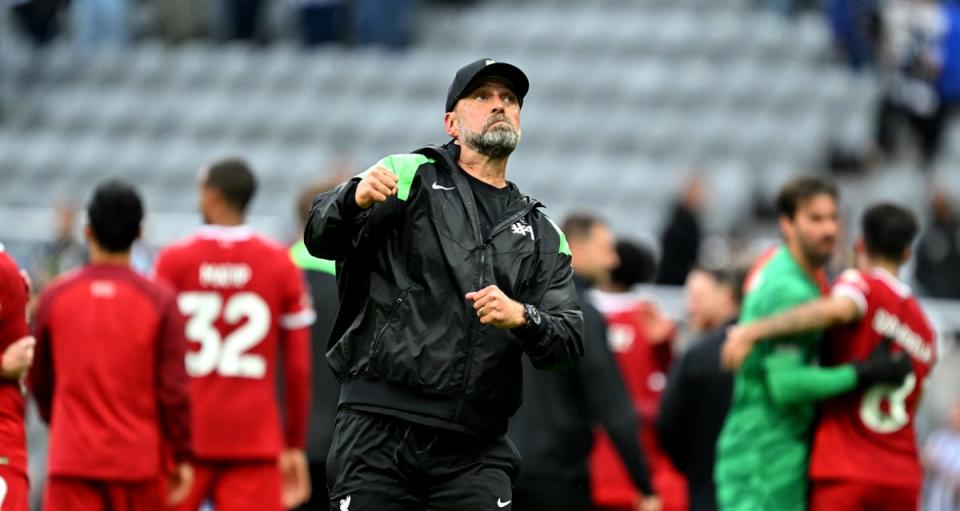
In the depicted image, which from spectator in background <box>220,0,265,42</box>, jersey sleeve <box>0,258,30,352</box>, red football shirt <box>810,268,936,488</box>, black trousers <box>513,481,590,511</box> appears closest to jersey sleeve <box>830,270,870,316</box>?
red football shirt <box>810,268,936,488</box>

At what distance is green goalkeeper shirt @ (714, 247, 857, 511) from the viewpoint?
8266 millimetres

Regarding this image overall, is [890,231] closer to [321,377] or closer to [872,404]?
[872,404]

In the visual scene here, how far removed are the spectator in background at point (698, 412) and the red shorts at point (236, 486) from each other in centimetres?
223

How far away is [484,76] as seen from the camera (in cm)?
615

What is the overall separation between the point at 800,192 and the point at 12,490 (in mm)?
3748

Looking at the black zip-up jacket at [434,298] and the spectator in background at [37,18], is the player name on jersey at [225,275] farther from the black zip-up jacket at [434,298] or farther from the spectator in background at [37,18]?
the spectator in background at [37,18]

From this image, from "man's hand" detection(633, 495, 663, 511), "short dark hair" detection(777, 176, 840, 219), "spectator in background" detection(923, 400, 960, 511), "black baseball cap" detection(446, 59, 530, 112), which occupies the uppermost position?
"black baseball cap" detection(446, 59, 530, 112)

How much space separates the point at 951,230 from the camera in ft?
48.8

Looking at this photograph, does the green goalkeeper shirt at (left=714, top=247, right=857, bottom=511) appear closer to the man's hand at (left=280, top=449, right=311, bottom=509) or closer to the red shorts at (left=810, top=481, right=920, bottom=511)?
the red shorts at (left=810, top=481, right=920, bottom=511)

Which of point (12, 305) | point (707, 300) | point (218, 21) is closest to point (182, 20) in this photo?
point (218, 21)

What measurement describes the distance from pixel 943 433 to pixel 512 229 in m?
8.23

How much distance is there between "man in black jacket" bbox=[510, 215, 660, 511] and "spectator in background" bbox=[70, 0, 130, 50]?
1307cm

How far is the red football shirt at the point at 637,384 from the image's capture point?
11.5 m

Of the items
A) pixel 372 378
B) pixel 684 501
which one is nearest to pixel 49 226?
pixel 684 501
